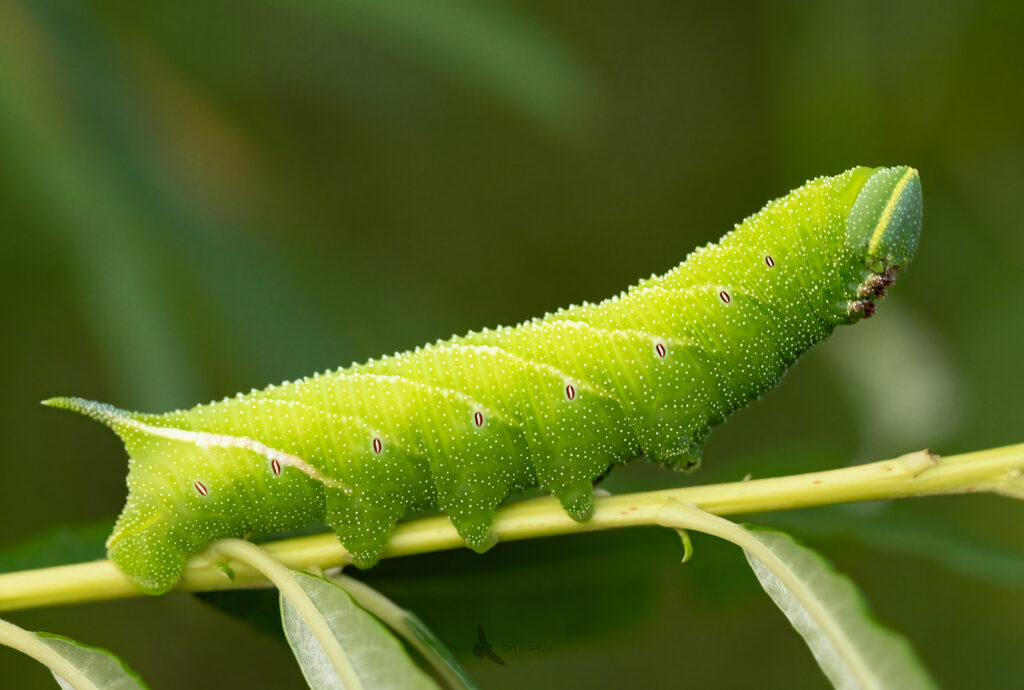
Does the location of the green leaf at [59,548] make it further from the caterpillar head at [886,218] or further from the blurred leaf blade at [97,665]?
the caterpillar head at [886,218]

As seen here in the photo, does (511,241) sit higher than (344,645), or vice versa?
(511,241)

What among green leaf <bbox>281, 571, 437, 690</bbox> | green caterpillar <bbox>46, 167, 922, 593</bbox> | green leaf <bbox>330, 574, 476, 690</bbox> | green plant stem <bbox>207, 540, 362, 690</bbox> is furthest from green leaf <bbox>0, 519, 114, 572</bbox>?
green leaf <bbox>281, 571, 437, 690</bbox>

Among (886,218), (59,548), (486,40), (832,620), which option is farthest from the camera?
(486,40)

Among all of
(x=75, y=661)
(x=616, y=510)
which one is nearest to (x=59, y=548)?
(x=75, y=661)

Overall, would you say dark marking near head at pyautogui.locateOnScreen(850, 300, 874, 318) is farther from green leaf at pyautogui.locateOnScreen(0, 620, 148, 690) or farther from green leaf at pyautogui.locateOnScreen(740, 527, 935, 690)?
green leaf at pyautogui.locateOnScreen(0, 620, 148, 690)

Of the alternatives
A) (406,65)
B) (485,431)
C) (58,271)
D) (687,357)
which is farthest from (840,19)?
(58,271)

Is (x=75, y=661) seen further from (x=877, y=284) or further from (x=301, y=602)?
(x=877, y=284)
